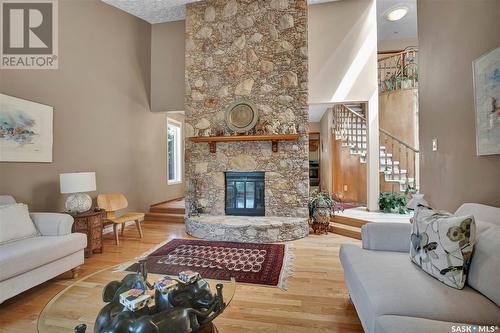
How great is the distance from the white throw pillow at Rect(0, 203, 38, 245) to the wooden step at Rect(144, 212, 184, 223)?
8.37 ft

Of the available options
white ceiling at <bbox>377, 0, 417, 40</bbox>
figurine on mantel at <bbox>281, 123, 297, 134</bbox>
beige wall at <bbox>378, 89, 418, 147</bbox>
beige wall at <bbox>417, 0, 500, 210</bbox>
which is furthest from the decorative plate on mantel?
white ceiling at <bbox>377, 0, 417, 40</bbox>

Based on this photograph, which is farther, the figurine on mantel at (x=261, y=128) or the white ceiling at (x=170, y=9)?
the white ceiling at (x=170, y=9)

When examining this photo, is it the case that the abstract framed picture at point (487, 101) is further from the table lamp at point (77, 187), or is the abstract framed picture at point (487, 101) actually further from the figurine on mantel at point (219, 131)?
the table lamp at point (77, 187)

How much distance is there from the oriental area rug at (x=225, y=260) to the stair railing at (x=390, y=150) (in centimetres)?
323

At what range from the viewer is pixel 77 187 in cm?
305

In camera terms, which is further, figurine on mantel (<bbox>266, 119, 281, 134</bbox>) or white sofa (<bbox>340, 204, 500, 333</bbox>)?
figurine on mantel (<bbox>266, 119, 281, 134</bbox>)

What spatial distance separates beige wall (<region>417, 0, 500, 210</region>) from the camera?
1889mm

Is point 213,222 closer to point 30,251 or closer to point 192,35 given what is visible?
point 30,251

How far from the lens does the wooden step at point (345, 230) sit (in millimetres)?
3753

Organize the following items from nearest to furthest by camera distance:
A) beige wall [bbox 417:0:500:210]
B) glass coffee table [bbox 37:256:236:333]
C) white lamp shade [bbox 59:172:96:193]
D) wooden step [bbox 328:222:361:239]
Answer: glass coffee table [bbox 37:256:236:333], beige wall [bbox 417:0:500:210], white lamp shade [bbox 59:172:96:193], wooden step [bbox 328:222:361:239]

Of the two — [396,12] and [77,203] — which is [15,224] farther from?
[396,12]

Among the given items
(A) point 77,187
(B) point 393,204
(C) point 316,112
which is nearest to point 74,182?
(A) point 77,187

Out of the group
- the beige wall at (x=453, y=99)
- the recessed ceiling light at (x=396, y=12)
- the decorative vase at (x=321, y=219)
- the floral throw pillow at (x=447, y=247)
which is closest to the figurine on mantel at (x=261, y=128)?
the decorative vase at (x=321, y=219)

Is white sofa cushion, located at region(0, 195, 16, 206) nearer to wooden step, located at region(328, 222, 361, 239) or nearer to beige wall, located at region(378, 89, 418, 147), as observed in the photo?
wooden step, located at region(328, 222, 361, 239)
